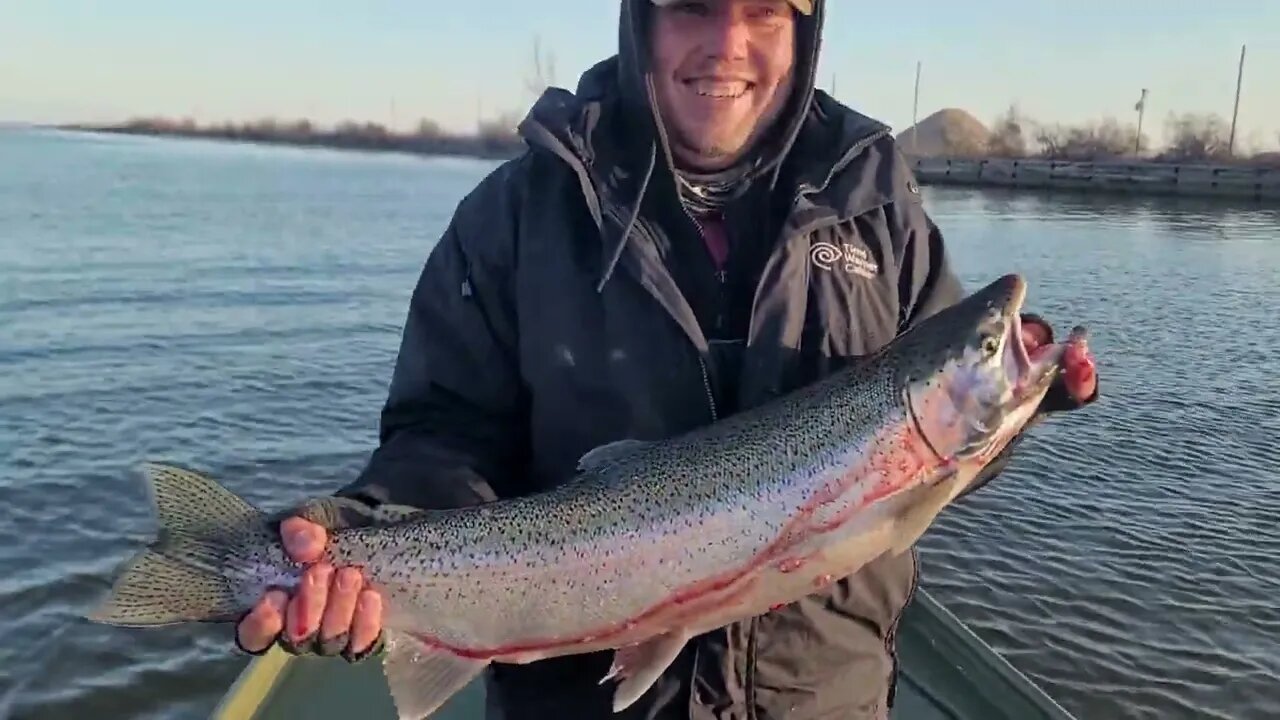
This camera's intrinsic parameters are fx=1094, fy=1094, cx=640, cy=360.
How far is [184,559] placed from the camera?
301 cm

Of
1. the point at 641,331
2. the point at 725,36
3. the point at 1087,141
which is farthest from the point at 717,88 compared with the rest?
the point at 1087,141

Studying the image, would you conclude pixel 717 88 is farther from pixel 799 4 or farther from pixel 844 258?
pixel 844 258

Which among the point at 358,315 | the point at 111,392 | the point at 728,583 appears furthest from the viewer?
the point at 358,315

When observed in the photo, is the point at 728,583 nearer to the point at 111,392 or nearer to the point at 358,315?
the point at 111,392

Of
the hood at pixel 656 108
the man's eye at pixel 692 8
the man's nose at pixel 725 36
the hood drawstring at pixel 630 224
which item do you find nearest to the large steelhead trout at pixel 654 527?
the hood drawstring at pixel 630 224

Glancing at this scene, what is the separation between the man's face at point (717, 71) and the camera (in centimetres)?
310

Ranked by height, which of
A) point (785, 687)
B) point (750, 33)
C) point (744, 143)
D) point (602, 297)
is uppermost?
point (750, 33)

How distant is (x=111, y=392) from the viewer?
48.5 feet

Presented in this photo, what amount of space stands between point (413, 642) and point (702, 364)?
1.10 metres

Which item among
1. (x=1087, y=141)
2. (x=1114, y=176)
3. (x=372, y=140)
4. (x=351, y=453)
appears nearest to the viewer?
(x=351, y=453)

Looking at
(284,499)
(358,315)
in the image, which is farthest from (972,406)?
(358,315)

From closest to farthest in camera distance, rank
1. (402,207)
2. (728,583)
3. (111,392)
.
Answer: (728,583) < (111,392) < (402,207)

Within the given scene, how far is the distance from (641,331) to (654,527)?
54 centimetres

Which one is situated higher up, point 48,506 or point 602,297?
point 602,297
